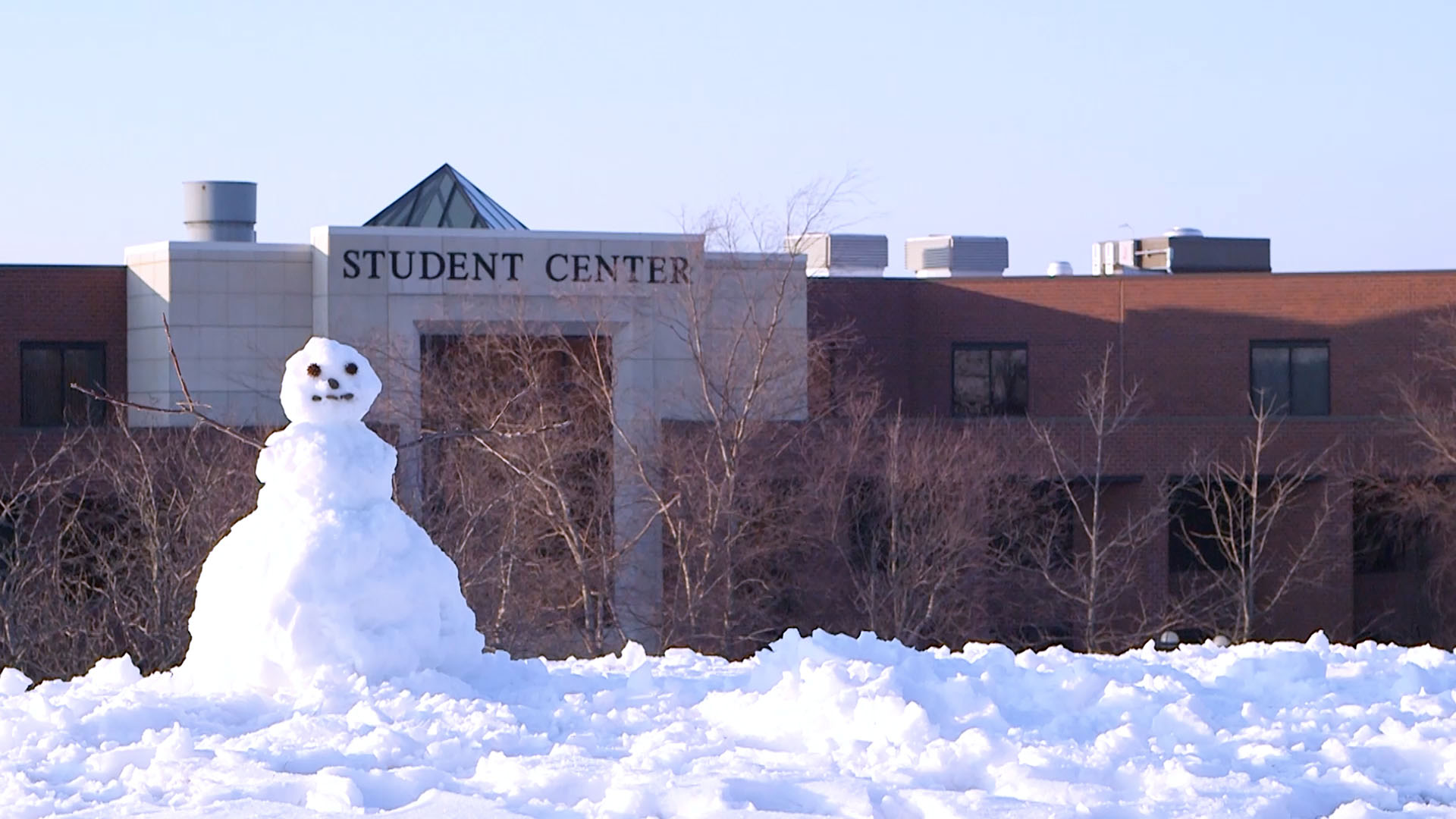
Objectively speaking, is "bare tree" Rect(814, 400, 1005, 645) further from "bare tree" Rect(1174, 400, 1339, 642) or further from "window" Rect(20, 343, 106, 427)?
"window" Rect(20, 343, 106, 427)

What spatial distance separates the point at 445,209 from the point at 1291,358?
16.7 m

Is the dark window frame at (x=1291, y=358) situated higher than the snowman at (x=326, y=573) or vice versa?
the dark window frame at (x=1291, y=358)

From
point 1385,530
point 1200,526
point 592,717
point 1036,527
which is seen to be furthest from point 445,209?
point 592,717

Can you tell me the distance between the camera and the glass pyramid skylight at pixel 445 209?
33531mm

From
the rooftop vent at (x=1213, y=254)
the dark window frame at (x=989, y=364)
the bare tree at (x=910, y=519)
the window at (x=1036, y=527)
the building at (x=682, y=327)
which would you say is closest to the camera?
the bare tree at (x=910, y=519)

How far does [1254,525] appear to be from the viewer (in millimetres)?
30438

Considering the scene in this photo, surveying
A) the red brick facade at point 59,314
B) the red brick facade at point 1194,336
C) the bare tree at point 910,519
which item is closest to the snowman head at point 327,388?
the bare tree at point 910,519

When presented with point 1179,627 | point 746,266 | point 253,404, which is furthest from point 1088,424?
point 253,404

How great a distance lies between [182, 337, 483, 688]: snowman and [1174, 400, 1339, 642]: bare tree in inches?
927

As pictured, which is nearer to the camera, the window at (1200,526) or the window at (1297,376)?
the window at (1200,526)

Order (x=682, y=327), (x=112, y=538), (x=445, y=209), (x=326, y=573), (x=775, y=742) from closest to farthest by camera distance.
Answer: (x=775, y=742) → (x=326, y=573) → (x=112, y=538) → (x=682, y=327) → (x=445, y=209)

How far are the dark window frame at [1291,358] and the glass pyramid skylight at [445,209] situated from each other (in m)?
14.5

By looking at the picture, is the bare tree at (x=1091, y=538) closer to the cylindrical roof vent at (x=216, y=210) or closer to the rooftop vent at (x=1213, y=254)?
the rooftop vent at (x=1213, y=254)

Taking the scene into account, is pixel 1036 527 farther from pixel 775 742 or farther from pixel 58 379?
pixel 775 742
